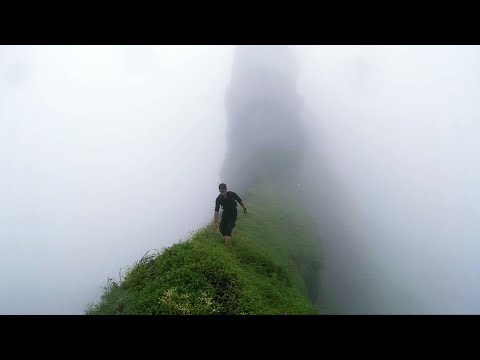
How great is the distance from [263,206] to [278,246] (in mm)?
8983

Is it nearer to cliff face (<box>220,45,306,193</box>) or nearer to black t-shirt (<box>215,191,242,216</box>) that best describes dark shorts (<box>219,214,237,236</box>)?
black t-shirt (<box>215,191,242,216</box>)

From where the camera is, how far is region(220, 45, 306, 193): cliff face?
50.5m

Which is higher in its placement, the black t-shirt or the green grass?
the black t-shirt

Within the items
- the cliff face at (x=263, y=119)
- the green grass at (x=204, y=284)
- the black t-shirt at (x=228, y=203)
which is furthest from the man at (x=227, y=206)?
the cliff face at (x=263, y=119)

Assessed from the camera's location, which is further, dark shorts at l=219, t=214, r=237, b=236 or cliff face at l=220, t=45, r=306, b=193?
cliff face at l=220, t=45, r=306, b=193

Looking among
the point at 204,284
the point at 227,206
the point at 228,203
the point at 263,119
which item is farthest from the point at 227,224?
the point at 263,119

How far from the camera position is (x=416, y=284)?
4606cm

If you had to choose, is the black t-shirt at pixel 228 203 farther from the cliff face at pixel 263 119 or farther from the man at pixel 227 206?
the cliff face at pixel 263 119

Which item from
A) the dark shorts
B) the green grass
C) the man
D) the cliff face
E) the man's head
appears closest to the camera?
the green grass

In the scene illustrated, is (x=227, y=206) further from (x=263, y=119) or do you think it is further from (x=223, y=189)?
(x=263, y=119)

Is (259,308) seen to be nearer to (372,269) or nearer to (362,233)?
(372,269)

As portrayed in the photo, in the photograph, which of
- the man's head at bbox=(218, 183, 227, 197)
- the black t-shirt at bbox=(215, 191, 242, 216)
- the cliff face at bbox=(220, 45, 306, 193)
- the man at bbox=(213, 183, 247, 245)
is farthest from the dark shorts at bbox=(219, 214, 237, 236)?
the cliff face at bbox=(220, 45, 306, 193)

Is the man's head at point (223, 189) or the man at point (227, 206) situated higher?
the man's head at point (223, 189)

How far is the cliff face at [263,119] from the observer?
5050 centimetres
